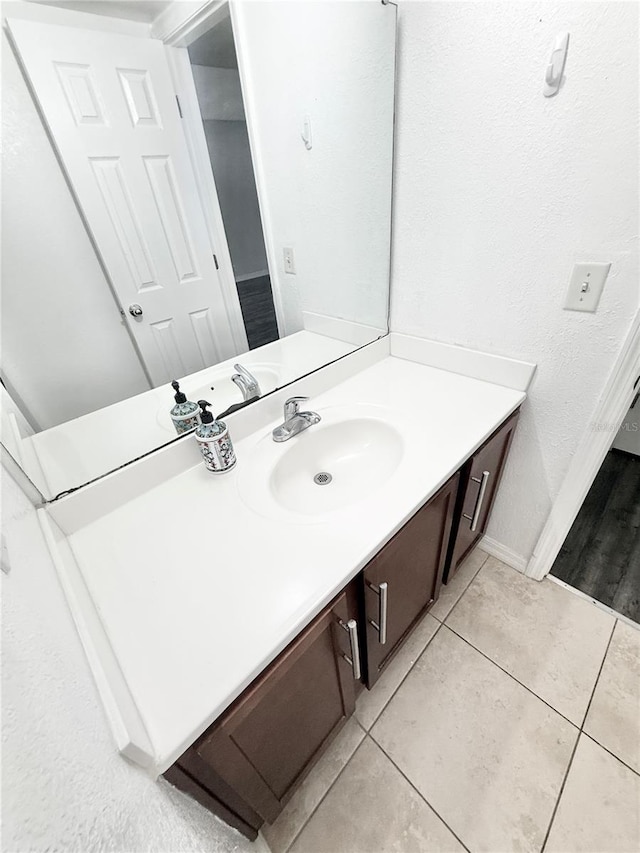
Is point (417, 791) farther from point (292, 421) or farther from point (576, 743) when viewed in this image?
point (292, 421)

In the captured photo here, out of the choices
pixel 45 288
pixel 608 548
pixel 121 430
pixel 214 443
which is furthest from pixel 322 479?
pixel 608 548

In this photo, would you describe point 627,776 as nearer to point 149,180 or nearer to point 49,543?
point 49,543

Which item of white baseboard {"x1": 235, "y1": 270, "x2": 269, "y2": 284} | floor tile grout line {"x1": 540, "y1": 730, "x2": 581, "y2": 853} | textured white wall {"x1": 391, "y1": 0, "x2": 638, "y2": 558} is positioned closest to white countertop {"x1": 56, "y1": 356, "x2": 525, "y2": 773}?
textured white wall {"x1": 391, "y1": 0, "x2": 638, "y2": 558}

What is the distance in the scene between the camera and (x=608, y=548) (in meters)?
1.52

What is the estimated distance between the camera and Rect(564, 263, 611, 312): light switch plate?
907 millimetres

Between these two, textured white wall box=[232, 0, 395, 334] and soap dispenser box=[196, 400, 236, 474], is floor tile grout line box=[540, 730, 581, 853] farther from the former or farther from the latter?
textured white wall box=[232, 0, 395, 334]

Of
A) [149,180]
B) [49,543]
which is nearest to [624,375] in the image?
[149,180]

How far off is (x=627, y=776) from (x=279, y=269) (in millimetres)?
1750

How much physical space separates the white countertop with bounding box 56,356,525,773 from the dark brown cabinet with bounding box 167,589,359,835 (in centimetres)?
6

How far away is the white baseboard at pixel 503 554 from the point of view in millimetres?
1477

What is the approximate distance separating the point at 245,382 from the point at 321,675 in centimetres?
75

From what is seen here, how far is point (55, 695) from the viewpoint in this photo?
0.30 m

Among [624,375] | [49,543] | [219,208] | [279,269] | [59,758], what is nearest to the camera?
[59,758]

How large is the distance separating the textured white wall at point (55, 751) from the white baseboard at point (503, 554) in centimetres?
138
